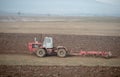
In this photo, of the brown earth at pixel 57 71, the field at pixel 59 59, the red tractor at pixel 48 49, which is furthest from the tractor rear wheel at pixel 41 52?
the brown earth at pixel 57 71

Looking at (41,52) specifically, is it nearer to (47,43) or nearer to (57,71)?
(47,43)

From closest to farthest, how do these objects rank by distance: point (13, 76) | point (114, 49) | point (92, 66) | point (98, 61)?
point (13, 76) < point (92, 66) < point (98, 61) < point (114, 49)

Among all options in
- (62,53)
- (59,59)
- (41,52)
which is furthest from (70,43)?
(59,59)

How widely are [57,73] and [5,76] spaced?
0.75 m

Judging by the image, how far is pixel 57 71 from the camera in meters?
4.43

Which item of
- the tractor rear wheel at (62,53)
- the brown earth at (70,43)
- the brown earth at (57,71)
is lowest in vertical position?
the brown earth at (57,71)

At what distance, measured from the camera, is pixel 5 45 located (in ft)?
17.0

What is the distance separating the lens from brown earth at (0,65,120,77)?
14.2 ft

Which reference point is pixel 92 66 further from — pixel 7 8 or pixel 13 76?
pixel 7 8

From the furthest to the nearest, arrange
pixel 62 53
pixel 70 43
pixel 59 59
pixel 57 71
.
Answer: pixel 70 43 < pixel 62 53 < pixel 59 59 < pixel 57 71

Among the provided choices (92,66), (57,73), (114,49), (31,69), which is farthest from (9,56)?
(114,49)

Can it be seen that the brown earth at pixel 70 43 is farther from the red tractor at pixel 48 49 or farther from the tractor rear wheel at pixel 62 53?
the tractor rear wheel at pixel 62 53

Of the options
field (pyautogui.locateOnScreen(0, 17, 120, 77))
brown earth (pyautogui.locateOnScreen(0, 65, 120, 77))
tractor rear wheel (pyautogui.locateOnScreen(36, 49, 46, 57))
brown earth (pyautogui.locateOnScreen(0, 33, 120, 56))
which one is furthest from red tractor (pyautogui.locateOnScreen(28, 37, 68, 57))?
brown earth (pyautogui.locateOnScreen(0, 65, 120, 77))

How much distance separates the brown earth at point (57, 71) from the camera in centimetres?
432
